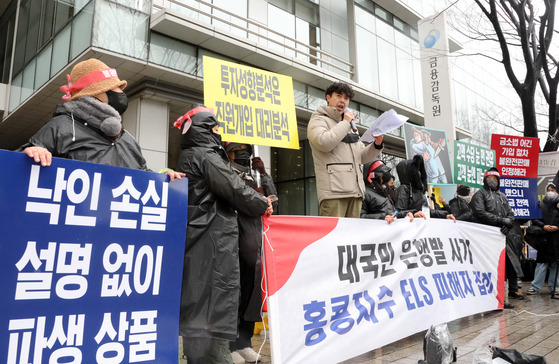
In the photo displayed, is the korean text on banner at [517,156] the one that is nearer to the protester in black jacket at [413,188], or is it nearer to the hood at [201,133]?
the protester in black jacket at [413,188]

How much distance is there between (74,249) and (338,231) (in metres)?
1.97

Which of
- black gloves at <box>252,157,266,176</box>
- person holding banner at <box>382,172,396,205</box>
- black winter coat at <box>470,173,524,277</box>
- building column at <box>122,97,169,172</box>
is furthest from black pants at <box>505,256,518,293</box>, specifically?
building column at <box>122,97,169,172</box>

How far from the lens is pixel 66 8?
9.98 metres

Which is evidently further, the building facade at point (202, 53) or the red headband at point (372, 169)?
the building facade at point (202, 53)

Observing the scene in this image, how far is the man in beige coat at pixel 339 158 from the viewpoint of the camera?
3.80m

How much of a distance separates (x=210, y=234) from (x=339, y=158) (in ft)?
5.59

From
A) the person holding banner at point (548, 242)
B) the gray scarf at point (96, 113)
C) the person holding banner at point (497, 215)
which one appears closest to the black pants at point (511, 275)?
the person holding banner at point (497, 215)

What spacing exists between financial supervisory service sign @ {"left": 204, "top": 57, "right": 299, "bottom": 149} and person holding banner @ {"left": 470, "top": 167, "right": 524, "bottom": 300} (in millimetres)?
3362

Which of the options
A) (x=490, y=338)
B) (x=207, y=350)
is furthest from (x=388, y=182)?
(x=207, y=350)

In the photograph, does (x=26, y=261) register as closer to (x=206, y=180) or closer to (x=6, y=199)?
(x=6, y=199)

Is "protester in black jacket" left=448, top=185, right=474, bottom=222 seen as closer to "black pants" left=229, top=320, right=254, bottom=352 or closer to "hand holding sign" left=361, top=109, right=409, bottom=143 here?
"hand holding sign" left=361, top=109, right=409, bottom=143

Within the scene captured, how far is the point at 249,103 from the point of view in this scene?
4.46 m

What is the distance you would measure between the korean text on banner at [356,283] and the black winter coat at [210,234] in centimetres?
34

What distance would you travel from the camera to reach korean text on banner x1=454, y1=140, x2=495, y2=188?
8172 millimetres
